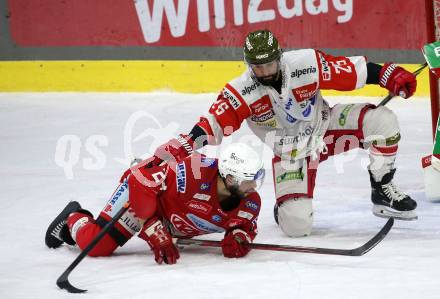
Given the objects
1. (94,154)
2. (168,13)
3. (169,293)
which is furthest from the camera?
(168,13)

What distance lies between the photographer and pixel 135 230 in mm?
4301

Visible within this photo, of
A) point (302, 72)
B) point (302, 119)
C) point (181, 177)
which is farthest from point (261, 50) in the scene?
point (181, 177)

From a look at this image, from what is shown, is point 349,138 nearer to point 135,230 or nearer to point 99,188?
point 135,230

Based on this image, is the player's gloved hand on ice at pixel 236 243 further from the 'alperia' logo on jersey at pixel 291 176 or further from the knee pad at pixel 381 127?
the knee pad at pixel 381 127

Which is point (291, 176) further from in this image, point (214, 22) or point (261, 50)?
point (214, 22)

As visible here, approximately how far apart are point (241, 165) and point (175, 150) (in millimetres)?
372

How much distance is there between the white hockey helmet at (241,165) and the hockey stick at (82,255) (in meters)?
0.48

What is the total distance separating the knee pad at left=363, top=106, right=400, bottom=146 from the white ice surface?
1.33 feet

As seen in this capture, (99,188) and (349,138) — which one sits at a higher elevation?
(349,138)

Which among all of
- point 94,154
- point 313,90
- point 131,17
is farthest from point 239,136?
point 313,90

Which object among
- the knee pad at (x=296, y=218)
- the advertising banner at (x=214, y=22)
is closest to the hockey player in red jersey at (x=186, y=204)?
the knee pad at (x=296, y=218)

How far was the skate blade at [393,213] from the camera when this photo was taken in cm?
459

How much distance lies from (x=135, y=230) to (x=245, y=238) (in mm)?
500

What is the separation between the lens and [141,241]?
4.58 m
